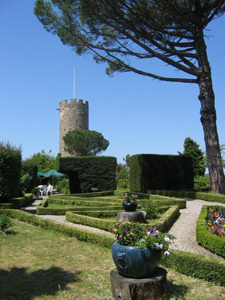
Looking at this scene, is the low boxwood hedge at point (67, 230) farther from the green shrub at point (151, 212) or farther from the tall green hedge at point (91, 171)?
the tall green hedge at point (91, 171)

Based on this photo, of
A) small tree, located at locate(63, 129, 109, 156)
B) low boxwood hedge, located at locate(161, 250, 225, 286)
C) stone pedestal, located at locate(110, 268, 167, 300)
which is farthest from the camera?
small tree, located at locate(63, 129, 109, 156)

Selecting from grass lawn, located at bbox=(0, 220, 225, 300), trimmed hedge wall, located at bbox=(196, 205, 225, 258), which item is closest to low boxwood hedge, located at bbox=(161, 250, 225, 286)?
grass lawn, located at bbox=(0, 220, 225, 300)

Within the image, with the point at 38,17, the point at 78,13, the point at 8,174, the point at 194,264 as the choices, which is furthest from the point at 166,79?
the point at 194,264

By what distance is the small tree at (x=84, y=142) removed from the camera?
112 feet

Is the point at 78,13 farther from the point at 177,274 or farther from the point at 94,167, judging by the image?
the point at 177,274

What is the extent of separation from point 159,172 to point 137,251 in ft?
46.8

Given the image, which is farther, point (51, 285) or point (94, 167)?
point (94, 167)

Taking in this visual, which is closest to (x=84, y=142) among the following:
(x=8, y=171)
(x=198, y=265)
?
(x=8, y=171)

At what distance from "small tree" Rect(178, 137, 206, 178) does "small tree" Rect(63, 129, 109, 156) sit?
42.9 feet

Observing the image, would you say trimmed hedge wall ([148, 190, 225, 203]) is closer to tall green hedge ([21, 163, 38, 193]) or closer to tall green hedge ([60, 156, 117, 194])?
tall green hedge ([60, 156, 117, 194])

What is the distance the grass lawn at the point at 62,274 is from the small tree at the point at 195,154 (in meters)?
21.8

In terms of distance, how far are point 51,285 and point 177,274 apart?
6.06 feet

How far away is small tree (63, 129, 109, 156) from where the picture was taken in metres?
34.3

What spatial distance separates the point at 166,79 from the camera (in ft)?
46.2
